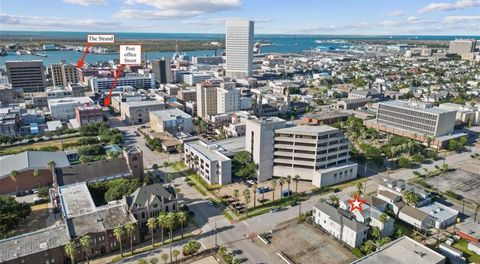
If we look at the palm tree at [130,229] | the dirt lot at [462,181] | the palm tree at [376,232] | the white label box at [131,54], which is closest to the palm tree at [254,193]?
the palm tree at [376,232]

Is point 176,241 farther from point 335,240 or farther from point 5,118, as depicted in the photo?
point 5,118

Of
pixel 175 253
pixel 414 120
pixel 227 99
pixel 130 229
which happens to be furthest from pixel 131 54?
pixel 414 120

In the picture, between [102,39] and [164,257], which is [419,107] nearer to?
[164,257]

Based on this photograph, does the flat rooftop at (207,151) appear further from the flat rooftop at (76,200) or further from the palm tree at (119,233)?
the palm tree at (119,233)

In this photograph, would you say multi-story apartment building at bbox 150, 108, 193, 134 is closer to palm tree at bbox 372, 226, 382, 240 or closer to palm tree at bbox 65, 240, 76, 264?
palm tree at bbox 65, 240, 76, 264

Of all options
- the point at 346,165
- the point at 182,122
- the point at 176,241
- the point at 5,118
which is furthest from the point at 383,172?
the point at 5,118
